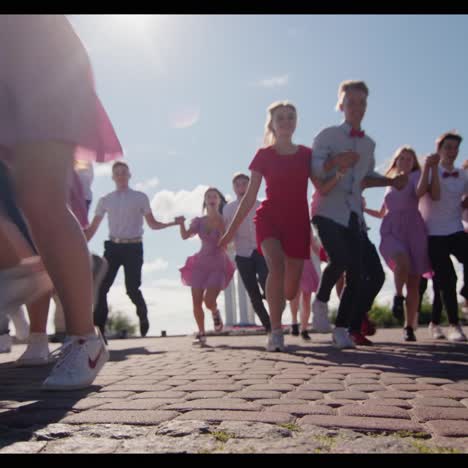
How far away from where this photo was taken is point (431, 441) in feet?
5.29

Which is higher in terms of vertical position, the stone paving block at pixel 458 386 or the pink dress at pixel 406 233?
the pink dress at pixel 406 233

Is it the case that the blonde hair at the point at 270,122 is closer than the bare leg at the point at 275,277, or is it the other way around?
the bare leg at the point at 275,277

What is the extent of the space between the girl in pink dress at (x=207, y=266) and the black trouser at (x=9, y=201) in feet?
14.7

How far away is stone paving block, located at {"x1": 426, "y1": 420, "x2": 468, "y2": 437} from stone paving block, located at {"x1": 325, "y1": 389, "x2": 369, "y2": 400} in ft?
1.74

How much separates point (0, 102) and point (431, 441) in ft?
6.46

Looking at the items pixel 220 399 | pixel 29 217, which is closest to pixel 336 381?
pixel 220 399

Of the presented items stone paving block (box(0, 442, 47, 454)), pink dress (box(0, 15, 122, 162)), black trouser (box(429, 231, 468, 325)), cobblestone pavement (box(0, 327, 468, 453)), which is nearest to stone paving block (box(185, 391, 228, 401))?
cobblestone pavement (box(0, 327, 468, 453))

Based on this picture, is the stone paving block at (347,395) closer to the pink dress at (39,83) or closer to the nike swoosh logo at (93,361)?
the nike swoosh logo at (93,361)

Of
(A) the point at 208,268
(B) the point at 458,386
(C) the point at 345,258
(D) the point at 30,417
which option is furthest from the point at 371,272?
(D) the point at 30,417

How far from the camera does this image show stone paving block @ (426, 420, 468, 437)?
1692mm

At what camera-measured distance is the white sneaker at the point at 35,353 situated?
168 inches

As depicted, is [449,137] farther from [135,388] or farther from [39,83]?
[39,83]

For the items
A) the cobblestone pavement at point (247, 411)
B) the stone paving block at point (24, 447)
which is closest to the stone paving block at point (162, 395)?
the cobblestone pavement at point (247, 411)

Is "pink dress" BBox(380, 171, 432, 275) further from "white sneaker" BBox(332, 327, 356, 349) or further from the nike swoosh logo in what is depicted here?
the nike swoosh logo
